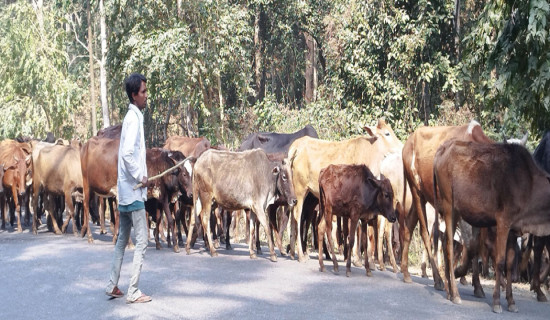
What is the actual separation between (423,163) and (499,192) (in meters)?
2.14

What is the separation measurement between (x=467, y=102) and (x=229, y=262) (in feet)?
44.4

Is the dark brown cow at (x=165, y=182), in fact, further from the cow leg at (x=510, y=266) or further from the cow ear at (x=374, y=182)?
the cow leg at (x=510, y=266)

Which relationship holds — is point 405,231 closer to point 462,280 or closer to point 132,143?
point 462,280

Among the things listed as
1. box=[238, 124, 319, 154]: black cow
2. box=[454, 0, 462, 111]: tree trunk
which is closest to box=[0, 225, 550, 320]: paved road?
box=[238, 124, 319, 154]: black cow

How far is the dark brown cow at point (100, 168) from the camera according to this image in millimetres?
16516

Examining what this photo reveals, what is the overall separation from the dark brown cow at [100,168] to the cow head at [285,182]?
3467 mm

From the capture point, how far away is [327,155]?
15484 millimetres

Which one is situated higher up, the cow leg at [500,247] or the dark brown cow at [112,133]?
the dark brown cow at [112,133]

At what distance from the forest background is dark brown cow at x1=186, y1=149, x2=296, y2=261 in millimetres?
3890

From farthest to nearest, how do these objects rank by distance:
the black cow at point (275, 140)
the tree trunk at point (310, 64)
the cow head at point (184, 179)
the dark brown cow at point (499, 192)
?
the tree trunk at point (310, 64)
the black cow at point (275, 140)
the cow head at point (184, 179)
the dark brown cow at point (499, 192)

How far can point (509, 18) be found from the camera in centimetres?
1341

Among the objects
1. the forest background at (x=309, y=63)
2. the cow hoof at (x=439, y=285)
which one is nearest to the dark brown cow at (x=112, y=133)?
the forest background at (x=309, y=63)

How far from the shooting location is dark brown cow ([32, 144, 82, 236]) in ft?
61.7

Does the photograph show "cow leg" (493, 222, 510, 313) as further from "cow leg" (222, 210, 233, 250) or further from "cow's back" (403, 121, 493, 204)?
"cow leg" (222, 210, 233, 250)
